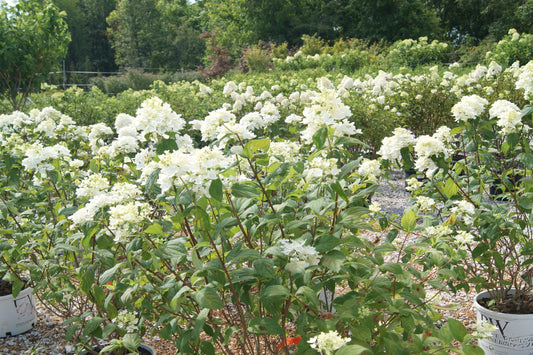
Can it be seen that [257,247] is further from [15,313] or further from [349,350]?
[15,313]

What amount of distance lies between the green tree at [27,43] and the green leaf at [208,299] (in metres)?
5.59

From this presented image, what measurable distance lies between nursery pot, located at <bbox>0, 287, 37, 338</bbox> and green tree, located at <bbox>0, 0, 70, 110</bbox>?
3.94m

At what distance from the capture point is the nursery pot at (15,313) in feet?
8.98

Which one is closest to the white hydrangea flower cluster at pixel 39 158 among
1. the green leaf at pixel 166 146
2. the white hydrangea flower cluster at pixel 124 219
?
the green leaf at pixel 166 146

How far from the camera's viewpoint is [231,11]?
2500 cm

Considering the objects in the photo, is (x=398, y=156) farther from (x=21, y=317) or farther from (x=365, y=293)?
(x=21, y=317)

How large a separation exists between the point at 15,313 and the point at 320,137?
2.29 meters

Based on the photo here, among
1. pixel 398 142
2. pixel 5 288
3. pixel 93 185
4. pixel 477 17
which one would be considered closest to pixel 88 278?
pixel 93 185

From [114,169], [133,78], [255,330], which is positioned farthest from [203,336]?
[133,78]

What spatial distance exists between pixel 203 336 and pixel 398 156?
148 centimetres

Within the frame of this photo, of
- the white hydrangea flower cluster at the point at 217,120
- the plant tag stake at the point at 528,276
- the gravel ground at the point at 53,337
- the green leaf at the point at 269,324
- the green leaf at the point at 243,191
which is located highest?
the white hydrangea flower cluster at the point at 217,120

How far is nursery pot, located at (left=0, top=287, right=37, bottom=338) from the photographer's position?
8.98 feet

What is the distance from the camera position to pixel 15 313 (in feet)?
9.06

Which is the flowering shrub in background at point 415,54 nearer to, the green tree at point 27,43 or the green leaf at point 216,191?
the green tree at point 27,43
